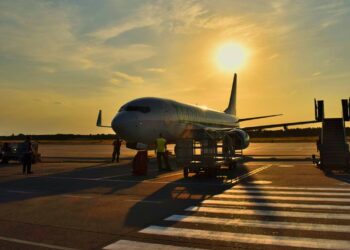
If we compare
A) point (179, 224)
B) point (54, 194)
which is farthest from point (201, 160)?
point (179, 224)

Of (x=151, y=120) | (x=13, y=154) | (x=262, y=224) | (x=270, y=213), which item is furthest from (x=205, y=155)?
(x=13, y=154)

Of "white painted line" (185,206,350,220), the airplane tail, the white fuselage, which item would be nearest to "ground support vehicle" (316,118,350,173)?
the white fuselage

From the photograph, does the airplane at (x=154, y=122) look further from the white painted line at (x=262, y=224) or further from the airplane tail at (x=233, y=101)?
the airplane tail at (x=233, y=101)

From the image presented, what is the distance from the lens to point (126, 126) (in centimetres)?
2502

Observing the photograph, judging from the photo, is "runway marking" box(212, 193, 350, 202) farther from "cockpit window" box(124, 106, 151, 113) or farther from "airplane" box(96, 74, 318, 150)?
"cockpit window" box(124, 106, 151, 113)

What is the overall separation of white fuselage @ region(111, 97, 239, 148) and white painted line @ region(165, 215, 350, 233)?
16605 millimetres

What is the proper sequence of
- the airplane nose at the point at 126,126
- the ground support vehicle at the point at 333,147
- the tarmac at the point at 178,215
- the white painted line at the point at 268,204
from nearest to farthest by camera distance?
the tarmac at the point at 178,215 → the white painted line at the point at 268,204 → the ground support vehicle at the point at 333,147 → the airplane nose at the point at 126,126

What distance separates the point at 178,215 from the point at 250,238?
2433 millimetres

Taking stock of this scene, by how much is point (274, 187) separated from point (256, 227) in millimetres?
6302

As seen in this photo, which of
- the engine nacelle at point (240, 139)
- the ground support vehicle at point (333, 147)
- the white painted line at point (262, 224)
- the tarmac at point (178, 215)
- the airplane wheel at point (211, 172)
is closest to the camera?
the tarmac at point (178, 215)

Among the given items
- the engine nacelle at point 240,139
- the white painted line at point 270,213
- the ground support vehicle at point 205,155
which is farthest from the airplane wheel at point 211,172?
the engine nacelle at point 240,139

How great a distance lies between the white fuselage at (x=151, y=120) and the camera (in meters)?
25.2

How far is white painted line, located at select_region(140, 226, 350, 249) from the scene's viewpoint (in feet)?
21.5

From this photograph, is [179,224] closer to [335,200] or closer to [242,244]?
[242,244]
